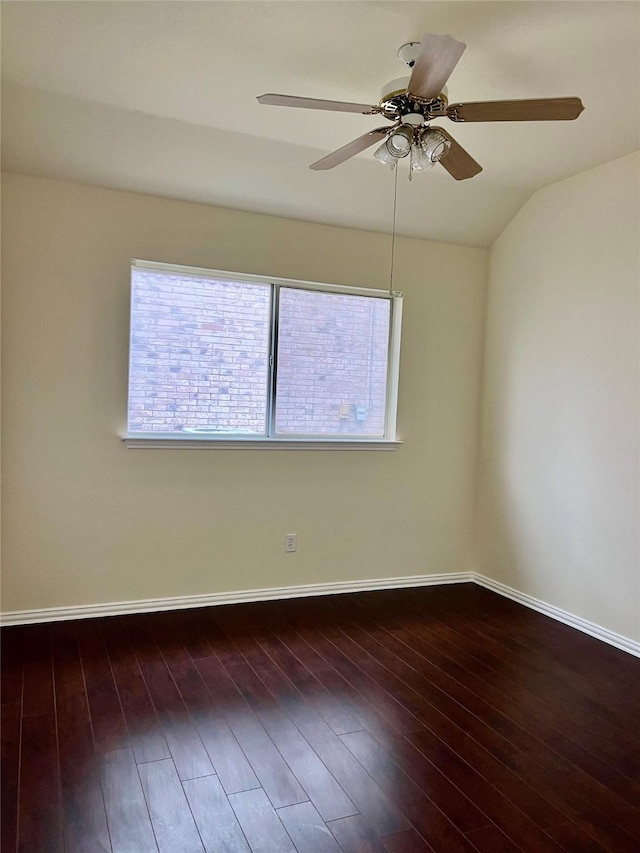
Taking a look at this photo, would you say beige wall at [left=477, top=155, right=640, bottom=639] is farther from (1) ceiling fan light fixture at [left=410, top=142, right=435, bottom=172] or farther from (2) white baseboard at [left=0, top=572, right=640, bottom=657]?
A: (1) ceiling fan light fixture at [left=410, top=142, right=435, bottom=172]

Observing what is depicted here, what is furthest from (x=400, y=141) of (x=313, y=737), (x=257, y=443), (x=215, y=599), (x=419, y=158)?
(x=215, y=599)

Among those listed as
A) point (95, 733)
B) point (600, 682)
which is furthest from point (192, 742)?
point (600, 682)

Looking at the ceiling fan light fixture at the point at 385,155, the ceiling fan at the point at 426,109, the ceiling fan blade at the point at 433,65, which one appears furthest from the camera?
the ceiling fan light fixture at the point at 385,155

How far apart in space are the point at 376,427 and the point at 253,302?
3.94 ft

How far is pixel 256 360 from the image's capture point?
372cm

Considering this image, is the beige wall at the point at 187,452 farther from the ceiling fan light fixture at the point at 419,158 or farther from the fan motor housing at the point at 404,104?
the fan motor housing at the point at 404,104

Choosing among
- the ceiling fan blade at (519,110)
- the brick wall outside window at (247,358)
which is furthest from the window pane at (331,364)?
the ceiling fan blade at (519,110)

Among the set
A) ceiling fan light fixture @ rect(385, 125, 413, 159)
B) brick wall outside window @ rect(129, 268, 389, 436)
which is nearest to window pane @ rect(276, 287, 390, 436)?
brick wall outside window @ rect(129, 268, 389, 436)

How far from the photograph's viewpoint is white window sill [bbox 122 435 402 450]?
3432 mm

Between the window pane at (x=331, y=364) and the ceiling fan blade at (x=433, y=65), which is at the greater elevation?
the ceiling fan blade at (x=433, y=65)

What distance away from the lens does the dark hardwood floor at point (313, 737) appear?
Answer: 1.79 m

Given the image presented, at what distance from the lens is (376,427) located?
414 cm

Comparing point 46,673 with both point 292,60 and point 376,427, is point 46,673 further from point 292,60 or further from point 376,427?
point 292,60

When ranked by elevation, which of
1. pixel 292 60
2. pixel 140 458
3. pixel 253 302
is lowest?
pixel 140 458
